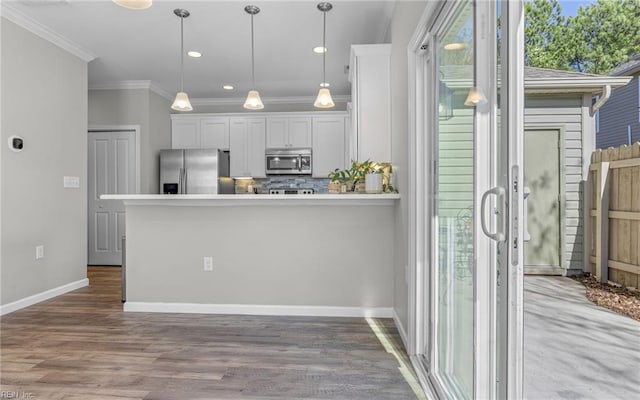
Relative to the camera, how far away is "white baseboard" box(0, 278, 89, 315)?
3.24m

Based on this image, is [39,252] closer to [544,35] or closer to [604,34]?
[544,35]

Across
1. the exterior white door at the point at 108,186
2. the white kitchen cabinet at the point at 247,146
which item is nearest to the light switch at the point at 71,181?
the exterior white door at the point at 108,186

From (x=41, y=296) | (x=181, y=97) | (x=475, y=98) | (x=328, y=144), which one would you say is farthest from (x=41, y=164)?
(x=475, y=98)

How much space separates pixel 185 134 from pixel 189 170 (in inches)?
31.9

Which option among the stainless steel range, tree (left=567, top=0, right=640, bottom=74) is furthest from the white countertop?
the stainless steel range

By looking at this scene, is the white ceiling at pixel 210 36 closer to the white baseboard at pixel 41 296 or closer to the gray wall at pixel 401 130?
the gray wall at pixel 401 130

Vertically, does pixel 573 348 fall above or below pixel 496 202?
below

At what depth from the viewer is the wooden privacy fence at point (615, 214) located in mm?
998

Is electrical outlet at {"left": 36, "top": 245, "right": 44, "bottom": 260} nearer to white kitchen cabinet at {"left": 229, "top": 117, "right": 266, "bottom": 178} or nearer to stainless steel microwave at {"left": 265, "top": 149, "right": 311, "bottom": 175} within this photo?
white kitchen cabinet at {"left": 229, "top": 117, "right": 266, "bottom": 178}

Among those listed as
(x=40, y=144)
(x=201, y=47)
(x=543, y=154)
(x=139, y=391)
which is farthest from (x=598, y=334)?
(x=40, y=144)

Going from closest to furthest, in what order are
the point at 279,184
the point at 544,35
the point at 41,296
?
the point at 544,35 → the point at 41,296 → the point at 279,184

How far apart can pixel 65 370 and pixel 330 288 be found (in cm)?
185

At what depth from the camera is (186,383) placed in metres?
1.99

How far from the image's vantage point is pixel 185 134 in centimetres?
604
